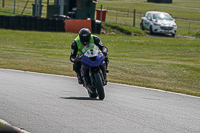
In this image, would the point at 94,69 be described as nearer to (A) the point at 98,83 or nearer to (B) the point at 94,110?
(A) the point at 98,83

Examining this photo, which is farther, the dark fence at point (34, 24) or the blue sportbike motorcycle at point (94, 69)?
the dark fence at point (34, 24)

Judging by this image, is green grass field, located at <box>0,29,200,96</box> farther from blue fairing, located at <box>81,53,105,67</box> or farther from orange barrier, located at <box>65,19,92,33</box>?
blue fairing, located at <box>81,53,105,67</box>

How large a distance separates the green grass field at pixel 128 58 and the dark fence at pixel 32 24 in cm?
73

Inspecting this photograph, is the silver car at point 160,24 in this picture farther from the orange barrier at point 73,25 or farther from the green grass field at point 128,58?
the orange barrier at point 73,25

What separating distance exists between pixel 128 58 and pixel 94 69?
483 inches

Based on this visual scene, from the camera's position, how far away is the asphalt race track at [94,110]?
6.16 m

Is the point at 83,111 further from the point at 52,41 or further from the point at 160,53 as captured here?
the point at 52,41

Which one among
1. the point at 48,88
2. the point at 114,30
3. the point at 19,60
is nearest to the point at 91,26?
the point at 114,30

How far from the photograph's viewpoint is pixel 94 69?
877 cm

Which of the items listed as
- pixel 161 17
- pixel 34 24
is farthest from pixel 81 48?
pixel 161 17

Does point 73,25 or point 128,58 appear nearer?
point 128,58

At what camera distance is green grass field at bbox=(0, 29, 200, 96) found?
46.2 feet

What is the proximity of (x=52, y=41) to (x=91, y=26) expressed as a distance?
196 inches

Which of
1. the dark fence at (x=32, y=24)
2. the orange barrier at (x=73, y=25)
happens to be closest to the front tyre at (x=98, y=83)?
the dark fence at (x=32, y=24)
